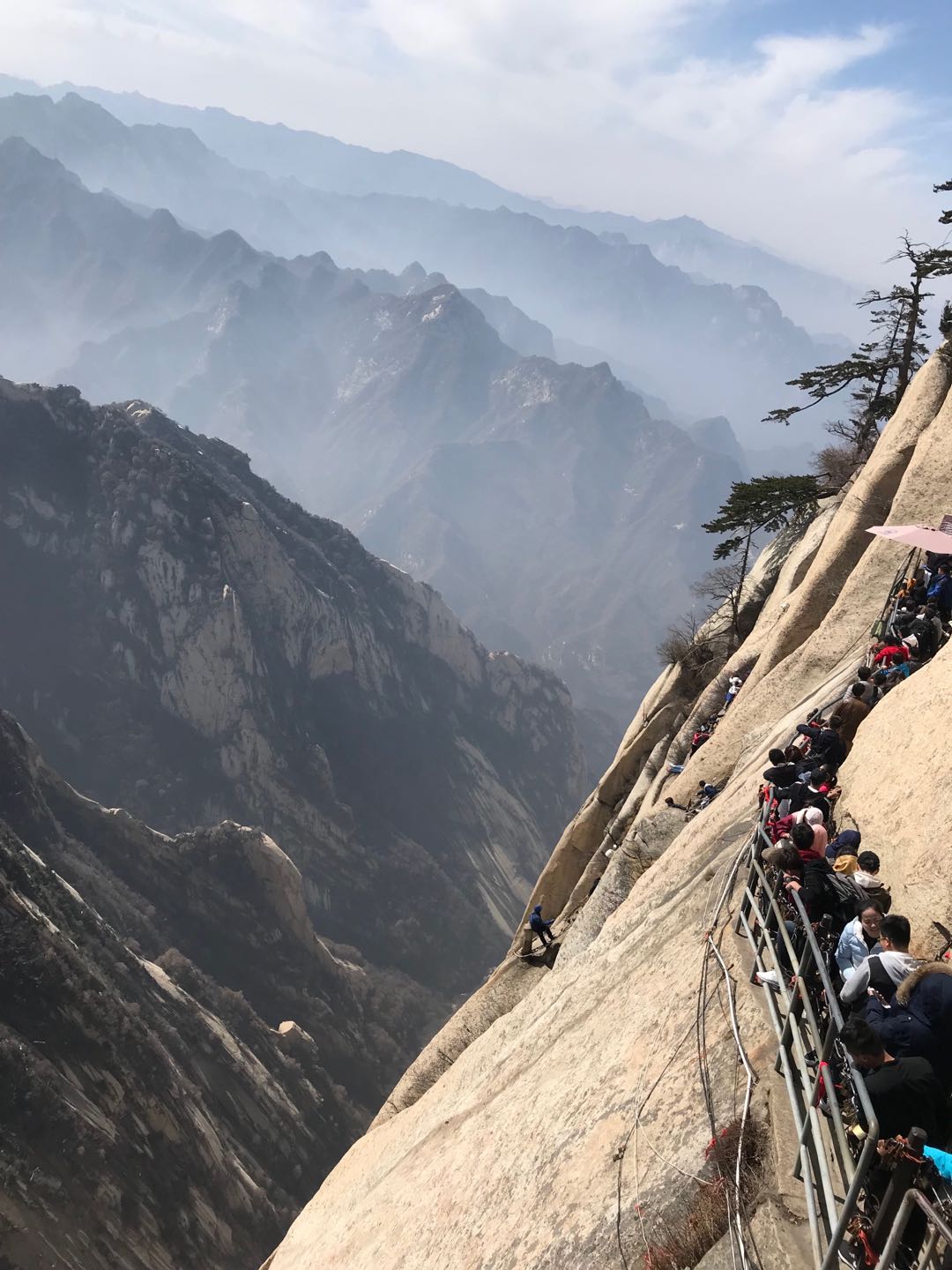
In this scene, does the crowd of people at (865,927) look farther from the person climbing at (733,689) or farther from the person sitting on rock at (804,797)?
the person climbing at (733,689)

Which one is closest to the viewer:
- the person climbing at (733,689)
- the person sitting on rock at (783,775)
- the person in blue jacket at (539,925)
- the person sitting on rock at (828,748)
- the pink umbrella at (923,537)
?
the person sitting on rock at (783,775)

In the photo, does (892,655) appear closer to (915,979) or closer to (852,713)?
(852,713)

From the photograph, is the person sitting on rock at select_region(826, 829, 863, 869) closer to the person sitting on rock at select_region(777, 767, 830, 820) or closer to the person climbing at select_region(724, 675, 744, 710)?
the person sitting on rock at select_region(777, 767, 830, 820)

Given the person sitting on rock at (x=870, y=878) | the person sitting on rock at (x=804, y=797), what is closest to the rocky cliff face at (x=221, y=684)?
the person sitting on rock at (x=804, y=797)

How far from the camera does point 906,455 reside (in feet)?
82.2

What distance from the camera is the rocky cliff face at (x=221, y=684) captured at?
3334 inches

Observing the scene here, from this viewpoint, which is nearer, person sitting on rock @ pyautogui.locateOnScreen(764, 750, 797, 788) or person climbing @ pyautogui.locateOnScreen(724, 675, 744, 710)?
person sitting on rock @ pyautogui.locateOnScreen(764, 750, 797, 788)

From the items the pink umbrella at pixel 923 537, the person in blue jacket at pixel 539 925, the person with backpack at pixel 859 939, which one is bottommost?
the person in blue jacket at pixel 539 925

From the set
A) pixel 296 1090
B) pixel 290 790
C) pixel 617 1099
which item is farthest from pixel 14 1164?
pixel 290 790

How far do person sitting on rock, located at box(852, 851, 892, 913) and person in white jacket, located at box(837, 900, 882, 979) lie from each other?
0.70m

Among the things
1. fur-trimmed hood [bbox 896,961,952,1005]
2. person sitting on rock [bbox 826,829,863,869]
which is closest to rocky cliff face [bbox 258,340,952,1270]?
person sitting on rock [bbox 826,829,863,869]

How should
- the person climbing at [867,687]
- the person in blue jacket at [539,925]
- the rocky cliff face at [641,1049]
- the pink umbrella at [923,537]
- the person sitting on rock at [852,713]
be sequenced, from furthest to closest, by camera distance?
the person in blue jacket at [539,925], the pink umbrella at [923,537], the person climbing at [867,687], the person sitting on rock at [852,713], the rocky cliff face at [641,1049]

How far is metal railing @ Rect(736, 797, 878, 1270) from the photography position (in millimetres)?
5537

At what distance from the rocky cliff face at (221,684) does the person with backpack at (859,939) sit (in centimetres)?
8063
